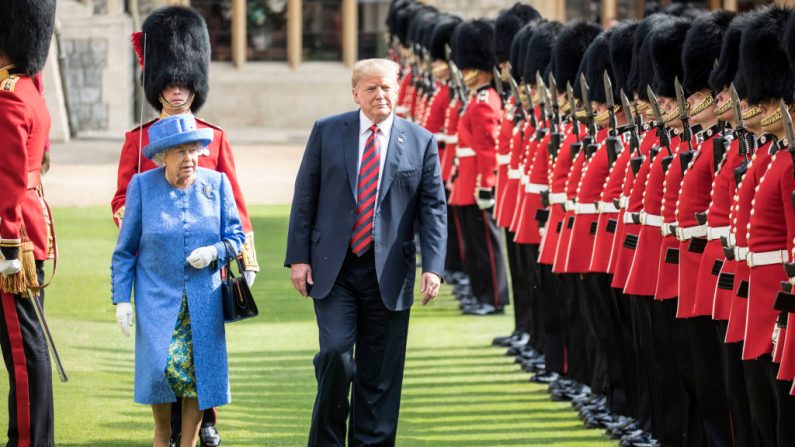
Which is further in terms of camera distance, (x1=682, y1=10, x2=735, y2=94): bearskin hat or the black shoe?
the black shoe

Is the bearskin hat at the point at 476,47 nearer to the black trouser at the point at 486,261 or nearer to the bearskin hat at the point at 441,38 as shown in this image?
the black trouser at the point at 486,261

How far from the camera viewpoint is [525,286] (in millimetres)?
8922

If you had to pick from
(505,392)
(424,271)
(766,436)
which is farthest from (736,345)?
(505,392)

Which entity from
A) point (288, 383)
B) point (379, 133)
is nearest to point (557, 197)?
point (288, 383)

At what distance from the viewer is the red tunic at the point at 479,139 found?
34.0ft


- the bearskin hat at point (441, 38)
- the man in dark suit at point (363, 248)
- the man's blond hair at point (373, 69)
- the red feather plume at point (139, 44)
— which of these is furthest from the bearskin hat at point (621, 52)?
the bearskin hat at point (441, 38)

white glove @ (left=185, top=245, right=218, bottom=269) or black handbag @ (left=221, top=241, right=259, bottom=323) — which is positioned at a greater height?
white glove @ (left=185, top=245, right=218, bottom=269)

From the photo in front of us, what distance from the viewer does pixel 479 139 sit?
10438mm

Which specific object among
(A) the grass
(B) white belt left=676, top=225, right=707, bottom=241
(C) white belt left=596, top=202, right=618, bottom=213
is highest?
(B) white belt left=676, top=225, right=707, bottom=241

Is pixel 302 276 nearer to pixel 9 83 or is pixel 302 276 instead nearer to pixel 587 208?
pixel 9 83

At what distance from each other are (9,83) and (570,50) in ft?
10.0

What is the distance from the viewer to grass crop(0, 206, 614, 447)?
719cm

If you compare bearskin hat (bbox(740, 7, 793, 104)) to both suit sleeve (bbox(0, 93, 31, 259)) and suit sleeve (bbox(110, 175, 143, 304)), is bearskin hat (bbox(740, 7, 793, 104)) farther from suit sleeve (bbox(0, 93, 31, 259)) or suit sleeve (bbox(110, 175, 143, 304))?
suit sleeve (bbox(0, 93, 31, 259))

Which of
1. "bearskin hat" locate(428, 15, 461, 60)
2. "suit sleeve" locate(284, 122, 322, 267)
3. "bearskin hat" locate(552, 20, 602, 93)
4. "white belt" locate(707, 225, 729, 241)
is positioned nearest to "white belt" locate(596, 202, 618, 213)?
"white belt" locate(707, 225, 729, 241)
